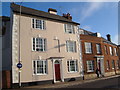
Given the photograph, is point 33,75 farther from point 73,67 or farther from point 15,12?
point 15,12

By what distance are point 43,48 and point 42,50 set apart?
0.96ft

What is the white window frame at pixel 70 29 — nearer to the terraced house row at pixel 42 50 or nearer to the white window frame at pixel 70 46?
the terraced house row at pixel 42 50

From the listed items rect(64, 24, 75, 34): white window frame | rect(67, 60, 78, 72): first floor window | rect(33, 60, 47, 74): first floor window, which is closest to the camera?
rect(33, 60, 47, 74): first floor window

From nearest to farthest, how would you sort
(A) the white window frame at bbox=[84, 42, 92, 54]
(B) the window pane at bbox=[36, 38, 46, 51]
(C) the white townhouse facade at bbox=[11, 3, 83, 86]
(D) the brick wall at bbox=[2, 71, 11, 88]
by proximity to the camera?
1. (D) the brick wall at bbox=[2, 71, 11, 88]
2. (C) the white townhouse facade at bbox=[11, 3, 83, 86]
3. (B) the window pane at bbox=[36, 38, 46, 51]
4. (A) the white window frame at bbox=[84, 42, 92, 54]

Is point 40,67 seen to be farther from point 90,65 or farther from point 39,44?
point 90,65

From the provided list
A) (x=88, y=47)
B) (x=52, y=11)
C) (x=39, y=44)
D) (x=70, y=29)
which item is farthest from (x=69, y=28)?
(x=39, y=44)

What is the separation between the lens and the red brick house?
21.6 m

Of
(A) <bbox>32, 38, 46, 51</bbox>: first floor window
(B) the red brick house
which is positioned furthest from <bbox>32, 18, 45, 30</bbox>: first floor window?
(B) the red brick house

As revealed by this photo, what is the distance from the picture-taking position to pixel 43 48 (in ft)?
56.4

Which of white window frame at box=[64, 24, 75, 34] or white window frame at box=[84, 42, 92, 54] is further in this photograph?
white window frame at box=[84, 42, 92, 54]

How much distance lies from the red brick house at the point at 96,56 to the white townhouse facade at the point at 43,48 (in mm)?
1548

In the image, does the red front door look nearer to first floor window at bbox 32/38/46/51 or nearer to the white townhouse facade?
the white townhouse facade

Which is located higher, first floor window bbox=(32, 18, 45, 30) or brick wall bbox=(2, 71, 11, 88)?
first floor window bbox=(32, 18, 45, 30)

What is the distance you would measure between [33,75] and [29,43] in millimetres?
3765
